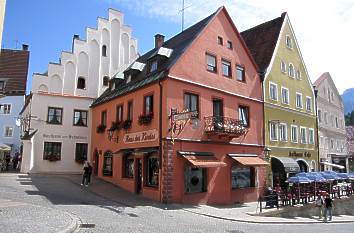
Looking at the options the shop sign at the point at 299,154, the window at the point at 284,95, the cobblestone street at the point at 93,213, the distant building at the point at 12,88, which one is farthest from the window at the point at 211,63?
the distant building at the point at 12,88

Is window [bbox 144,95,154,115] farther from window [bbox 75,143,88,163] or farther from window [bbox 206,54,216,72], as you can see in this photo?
window [bbox 75,143,88,163]

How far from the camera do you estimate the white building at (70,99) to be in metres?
31.4

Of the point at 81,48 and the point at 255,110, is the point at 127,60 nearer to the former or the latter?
the point at 81,48

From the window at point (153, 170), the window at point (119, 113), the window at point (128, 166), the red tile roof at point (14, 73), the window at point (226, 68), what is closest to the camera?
the window at point (153, 170)

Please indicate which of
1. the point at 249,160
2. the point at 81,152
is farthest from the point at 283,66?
the point at 81,152

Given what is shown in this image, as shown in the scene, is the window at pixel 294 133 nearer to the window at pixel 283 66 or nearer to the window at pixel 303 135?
the window at pixel 303 135

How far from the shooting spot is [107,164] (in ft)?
97.3

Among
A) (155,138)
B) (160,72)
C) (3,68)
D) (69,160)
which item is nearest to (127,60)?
(69,160)

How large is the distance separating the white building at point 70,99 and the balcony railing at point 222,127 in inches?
550

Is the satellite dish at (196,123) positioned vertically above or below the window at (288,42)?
below

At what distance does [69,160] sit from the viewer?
3244cm

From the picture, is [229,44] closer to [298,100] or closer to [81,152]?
[298,100]

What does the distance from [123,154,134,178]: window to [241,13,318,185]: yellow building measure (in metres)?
11.2

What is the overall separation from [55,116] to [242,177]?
56.1ft
